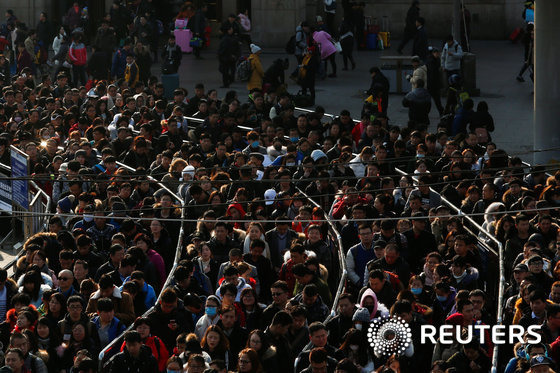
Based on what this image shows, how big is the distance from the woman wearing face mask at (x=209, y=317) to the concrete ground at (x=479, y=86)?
1167cm

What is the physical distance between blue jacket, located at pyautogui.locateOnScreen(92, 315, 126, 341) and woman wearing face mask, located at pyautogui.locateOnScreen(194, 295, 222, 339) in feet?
2.79

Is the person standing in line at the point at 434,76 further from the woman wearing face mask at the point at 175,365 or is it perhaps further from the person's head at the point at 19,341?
the person's head at the point at 19,341

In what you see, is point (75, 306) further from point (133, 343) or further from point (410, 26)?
point (410, 26)

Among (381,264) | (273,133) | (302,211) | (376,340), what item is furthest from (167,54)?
(376,340)

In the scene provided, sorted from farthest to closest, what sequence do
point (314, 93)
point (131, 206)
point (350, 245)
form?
point (314, 93), point (131, 206), point (350, 245)

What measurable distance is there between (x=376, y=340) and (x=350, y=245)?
3624mm

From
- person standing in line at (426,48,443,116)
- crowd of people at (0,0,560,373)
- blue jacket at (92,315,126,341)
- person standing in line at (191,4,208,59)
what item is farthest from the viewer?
person standing in line at (191,4,208,59)

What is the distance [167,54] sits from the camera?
1172 inches

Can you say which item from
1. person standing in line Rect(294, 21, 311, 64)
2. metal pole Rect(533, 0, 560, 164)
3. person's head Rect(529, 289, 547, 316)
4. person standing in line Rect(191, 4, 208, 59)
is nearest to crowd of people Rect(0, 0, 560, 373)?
person's head Rect(529, 289, 547, 316)

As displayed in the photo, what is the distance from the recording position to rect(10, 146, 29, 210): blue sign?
18.3 m

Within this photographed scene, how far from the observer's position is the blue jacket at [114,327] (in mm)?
12102

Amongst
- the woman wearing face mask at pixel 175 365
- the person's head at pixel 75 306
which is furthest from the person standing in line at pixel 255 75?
the woman wearing face mask at pixel 175 365

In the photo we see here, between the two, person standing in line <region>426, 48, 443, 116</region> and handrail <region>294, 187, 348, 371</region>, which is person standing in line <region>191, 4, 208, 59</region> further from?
handrail <region>294, 187, 348, 371</region>

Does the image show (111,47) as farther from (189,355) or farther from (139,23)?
(189,355)
